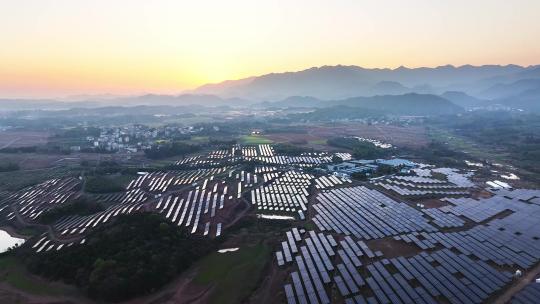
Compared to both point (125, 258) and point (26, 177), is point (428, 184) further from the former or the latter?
point (26, 177)

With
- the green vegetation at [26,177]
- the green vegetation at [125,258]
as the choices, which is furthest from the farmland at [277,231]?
the green vegetation at [26,177]

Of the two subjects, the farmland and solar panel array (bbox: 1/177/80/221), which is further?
solar panel array (bbox: 1/177/80/221)

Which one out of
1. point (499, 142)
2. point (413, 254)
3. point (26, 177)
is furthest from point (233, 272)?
point (499, 142)

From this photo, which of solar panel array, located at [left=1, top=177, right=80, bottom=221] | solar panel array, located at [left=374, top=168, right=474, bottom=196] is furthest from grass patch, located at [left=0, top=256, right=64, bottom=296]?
solar panel array, located at [left=374, top=168, right=474, bottom=196]

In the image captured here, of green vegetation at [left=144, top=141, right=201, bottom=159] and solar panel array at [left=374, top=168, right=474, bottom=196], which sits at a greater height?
green vegetation at [left=144, top=141, right=201, bottom=159]

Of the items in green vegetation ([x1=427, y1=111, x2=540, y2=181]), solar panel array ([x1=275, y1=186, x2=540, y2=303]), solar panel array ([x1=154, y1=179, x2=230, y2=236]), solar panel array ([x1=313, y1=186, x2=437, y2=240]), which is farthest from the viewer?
green vegetation ([x1=427, y1=111, x2=540, y2=181])

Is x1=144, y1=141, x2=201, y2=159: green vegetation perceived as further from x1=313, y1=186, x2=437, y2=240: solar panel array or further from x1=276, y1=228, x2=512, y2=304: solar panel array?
x1=276, y1=228, x2=512, y2=304: solar panel array

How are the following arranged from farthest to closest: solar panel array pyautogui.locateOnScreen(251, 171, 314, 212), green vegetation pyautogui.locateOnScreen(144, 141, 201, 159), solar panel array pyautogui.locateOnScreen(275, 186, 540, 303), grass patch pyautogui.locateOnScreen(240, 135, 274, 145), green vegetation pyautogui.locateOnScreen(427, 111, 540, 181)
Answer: grass patch pyautogui.locateOnScreen(240, 135, 274, 145) → green vegetation pyautogui.locateOnScreen(144, 141, 201, 159) → green vegetation pyautogui.locateOnScreen(427, 111, 540, 181) → solar panel array pyautogui.locateOnScreen(251, 171, 314, 212) → solar panel array pyautogui.locateOnScreen(275, 186, 540, 303)
